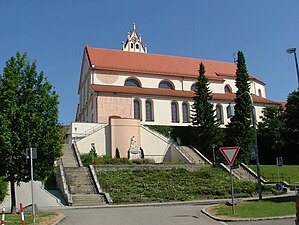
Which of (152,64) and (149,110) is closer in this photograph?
(149,110)

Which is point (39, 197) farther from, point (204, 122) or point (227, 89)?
point (227, 89)

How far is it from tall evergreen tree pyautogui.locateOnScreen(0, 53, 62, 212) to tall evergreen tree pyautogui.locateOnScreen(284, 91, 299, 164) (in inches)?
1557

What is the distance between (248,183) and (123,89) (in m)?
27.6

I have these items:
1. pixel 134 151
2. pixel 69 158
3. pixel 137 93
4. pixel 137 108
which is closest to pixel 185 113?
pixel 137 108

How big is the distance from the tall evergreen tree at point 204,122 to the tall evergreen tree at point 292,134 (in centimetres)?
1104

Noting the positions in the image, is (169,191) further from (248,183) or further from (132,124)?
(132,124)

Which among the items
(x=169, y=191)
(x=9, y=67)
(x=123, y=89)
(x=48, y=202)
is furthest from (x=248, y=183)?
(x=123, y=89)

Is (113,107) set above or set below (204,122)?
above

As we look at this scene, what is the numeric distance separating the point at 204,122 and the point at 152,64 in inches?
717

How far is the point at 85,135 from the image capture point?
48688mm

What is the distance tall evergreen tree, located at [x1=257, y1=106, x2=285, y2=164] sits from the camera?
2149 inches

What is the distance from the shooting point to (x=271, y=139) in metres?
55.4

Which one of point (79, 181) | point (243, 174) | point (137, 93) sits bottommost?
point (243, 174)

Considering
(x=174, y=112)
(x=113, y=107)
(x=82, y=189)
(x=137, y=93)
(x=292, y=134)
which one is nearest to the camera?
(x=82, y=189)
